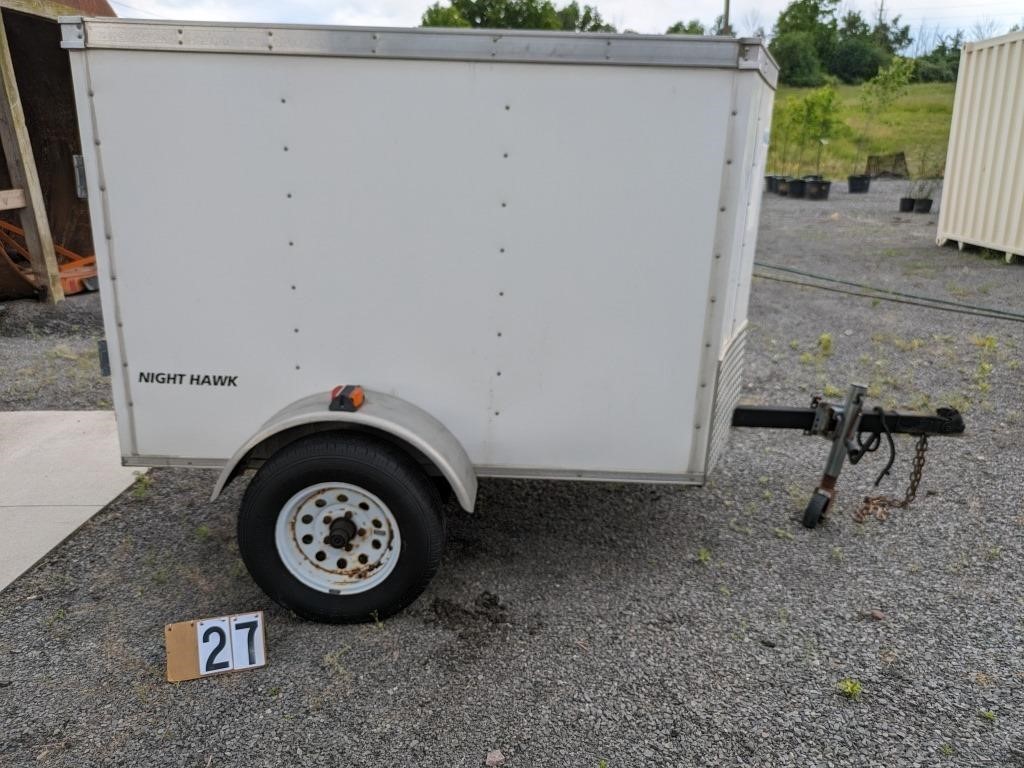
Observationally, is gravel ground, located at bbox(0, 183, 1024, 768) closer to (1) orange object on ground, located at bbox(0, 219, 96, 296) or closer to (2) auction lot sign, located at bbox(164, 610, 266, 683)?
(2) auction lot sign, located at bbox(164, 610, 266, 683)

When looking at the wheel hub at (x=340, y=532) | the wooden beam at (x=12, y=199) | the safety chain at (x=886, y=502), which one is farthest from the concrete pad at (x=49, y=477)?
the safety chain at (x=886, y=502)

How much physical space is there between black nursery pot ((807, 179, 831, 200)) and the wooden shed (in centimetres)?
1815

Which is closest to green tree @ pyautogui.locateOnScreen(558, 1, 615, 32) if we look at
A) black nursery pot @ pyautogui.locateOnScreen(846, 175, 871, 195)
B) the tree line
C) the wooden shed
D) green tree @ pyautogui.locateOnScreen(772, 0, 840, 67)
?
the tree line

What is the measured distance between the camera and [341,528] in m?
3.05

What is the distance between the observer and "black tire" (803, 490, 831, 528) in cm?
395

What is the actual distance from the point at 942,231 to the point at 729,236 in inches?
477

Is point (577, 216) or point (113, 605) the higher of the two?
point (577, 216)

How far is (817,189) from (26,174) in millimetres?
19604

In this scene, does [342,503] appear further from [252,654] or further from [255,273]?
[255,273]

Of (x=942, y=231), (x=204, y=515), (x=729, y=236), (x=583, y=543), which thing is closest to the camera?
(x=729, y=236)

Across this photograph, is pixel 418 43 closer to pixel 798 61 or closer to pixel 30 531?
pixel 30 531

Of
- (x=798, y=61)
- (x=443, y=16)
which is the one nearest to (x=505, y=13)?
(x=443, y=16)

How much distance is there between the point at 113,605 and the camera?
3.30 meters

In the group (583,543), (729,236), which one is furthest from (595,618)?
(729,236)
